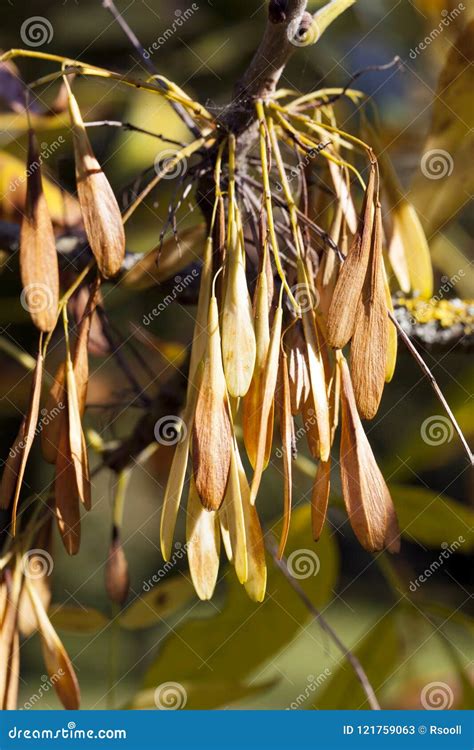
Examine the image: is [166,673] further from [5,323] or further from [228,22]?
[228,22]

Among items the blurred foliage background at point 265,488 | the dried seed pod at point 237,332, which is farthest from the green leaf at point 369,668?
the dried seed pod at point 237,332

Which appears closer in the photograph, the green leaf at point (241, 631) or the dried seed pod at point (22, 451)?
the dried seed pod at point (22, 451)

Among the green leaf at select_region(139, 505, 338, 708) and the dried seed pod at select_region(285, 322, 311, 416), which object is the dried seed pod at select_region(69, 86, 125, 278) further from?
the green leaf at select_region(139, 505, 338, 708)

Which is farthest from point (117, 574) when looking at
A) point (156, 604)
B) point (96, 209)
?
point (96, 209)

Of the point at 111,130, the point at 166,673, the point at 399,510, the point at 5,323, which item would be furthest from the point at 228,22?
the point at 166,673

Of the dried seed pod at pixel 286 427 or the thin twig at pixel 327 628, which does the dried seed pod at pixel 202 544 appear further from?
the thin twig at pixel 327 628

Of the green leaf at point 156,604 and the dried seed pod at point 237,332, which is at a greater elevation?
the dried seed pod at point 237,332
